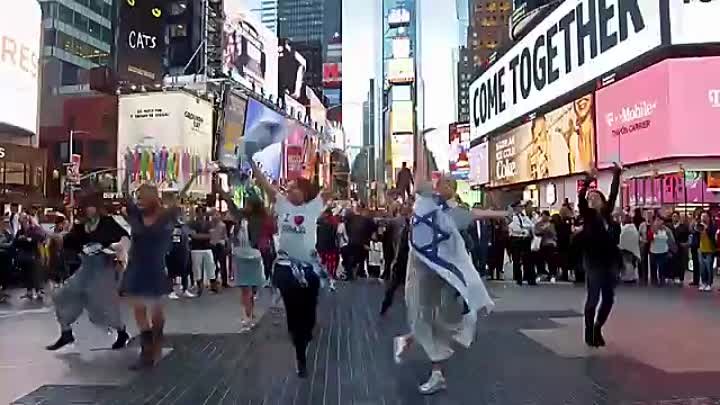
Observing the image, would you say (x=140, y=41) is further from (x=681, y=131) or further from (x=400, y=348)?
(x=400, y=348)

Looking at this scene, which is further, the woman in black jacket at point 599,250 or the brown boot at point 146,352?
the woman in black jacket at point 599,250

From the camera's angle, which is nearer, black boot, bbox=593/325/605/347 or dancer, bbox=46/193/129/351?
dancer, bbox=46/193/129/351

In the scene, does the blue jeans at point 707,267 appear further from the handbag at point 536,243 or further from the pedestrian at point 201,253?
the pedestrian at point 201,253

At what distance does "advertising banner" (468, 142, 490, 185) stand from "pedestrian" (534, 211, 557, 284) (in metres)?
38.6

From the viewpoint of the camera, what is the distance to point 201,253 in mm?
15805

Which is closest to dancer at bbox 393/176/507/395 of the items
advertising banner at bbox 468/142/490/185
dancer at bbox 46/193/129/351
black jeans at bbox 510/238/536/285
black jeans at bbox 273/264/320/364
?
black jeans at bbox 273/264/320/364

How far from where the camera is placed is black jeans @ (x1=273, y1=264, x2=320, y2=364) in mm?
7281

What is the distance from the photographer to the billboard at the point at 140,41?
4892 centimetres

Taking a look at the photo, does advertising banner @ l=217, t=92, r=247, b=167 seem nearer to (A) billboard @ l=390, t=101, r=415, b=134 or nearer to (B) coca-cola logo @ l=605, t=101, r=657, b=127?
(B) coca-cola logo @ l=605, t=101, r=657, b=127

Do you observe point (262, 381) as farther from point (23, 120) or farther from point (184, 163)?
point (184, 163)

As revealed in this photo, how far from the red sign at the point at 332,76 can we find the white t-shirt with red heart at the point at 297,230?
149274mm

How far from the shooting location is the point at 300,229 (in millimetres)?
7320

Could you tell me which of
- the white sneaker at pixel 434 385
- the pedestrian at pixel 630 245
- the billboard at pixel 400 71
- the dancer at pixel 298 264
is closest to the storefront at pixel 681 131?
the pedestrian at pixel 630 245

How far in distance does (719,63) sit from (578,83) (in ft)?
29.7
